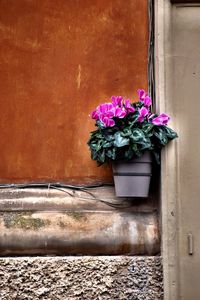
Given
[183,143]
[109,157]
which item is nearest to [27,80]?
[109,157]

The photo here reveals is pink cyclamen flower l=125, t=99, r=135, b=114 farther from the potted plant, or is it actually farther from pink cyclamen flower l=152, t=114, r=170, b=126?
pink cyclamen flower l=152, t=114, r=170, b=126

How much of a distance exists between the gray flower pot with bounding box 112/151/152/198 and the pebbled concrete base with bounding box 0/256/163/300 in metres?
0.37

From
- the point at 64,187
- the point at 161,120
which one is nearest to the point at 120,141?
the point at 161,120

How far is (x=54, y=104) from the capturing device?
395 centimetres

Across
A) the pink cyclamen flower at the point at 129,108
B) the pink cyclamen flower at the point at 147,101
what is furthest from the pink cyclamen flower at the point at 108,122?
the pink cyclamen flower at the point at 147,101

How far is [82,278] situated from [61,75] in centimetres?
119

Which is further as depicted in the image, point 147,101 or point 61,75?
point 61,75

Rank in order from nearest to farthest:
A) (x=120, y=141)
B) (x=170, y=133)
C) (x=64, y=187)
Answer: (x=120, y=141), (x=170, y=133), (x=64, y=187)

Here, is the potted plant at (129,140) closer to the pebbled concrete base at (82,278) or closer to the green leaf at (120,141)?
the green leaf at (120,141)

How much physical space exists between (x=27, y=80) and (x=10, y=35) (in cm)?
30

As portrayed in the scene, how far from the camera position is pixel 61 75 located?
3.97 metres

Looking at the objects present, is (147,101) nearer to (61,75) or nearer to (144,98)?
(144,98)

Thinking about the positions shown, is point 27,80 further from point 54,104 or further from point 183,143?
point 183,143

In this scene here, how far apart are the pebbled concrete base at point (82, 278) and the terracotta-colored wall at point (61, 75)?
0.50m
